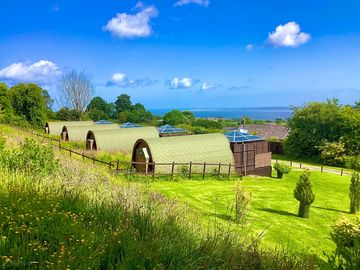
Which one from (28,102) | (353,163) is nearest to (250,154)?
(353,163)

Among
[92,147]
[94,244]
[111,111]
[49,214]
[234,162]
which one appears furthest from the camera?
[111,111]

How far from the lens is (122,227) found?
5203 millimetres

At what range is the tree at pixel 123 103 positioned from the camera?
331ft

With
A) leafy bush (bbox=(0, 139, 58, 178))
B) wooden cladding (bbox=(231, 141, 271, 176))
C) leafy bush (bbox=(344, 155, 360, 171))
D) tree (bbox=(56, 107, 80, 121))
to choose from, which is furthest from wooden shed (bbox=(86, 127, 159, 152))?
tree (bbox=(56, 107, 80, 121))

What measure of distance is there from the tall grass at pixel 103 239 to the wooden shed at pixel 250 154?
2143 cm

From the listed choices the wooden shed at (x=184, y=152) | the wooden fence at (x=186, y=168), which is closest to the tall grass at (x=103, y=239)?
Answer: the wooden fence at (x=186, y=168)

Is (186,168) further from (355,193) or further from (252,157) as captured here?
(355,193)

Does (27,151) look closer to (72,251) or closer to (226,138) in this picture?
(72,251)

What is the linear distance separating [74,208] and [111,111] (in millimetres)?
90823

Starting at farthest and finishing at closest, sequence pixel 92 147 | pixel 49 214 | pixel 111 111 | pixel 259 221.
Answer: pixel 111 111 → pixel 92 147 → pixel 259 221 → pixel 49 214

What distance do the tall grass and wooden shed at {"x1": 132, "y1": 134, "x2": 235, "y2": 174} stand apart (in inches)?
645

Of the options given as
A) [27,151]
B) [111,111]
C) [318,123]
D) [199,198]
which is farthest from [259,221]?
[111,111]

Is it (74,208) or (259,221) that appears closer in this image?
(74,208)

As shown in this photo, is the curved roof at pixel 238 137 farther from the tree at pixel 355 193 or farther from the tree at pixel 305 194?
the tree at pixel 305 194
